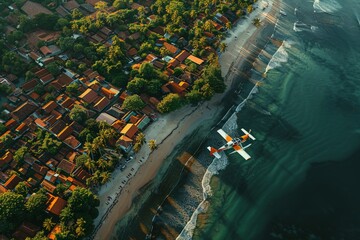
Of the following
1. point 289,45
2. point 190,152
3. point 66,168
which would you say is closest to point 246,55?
point 289,45

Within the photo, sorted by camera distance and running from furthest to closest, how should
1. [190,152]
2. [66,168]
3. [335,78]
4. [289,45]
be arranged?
1. [289,45]
2. [335,78]
3. [190,152]
4. [66,168]

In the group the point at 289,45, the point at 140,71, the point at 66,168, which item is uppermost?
the point at 289,45

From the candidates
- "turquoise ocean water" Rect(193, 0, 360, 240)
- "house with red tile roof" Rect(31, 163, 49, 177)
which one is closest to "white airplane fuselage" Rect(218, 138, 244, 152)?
"turquoise ocean water" Rect(193, 0, 360, 240)

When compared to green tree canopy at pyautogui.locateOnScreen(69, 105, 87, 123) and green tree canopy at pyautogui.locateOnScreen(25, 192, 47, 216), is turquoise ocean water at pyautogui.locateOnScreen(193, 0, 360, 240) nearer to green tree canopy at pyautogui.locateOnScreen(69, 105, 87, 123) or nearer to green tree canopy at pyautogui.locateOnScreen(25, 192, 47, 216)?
green tree canopy at pyautogui.locateOnScreen(25, 192, 47, 216)

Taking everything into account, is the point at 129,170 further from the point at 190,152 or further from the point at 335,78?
the point at 335,78

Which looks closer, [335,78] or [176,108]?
[176,108]
